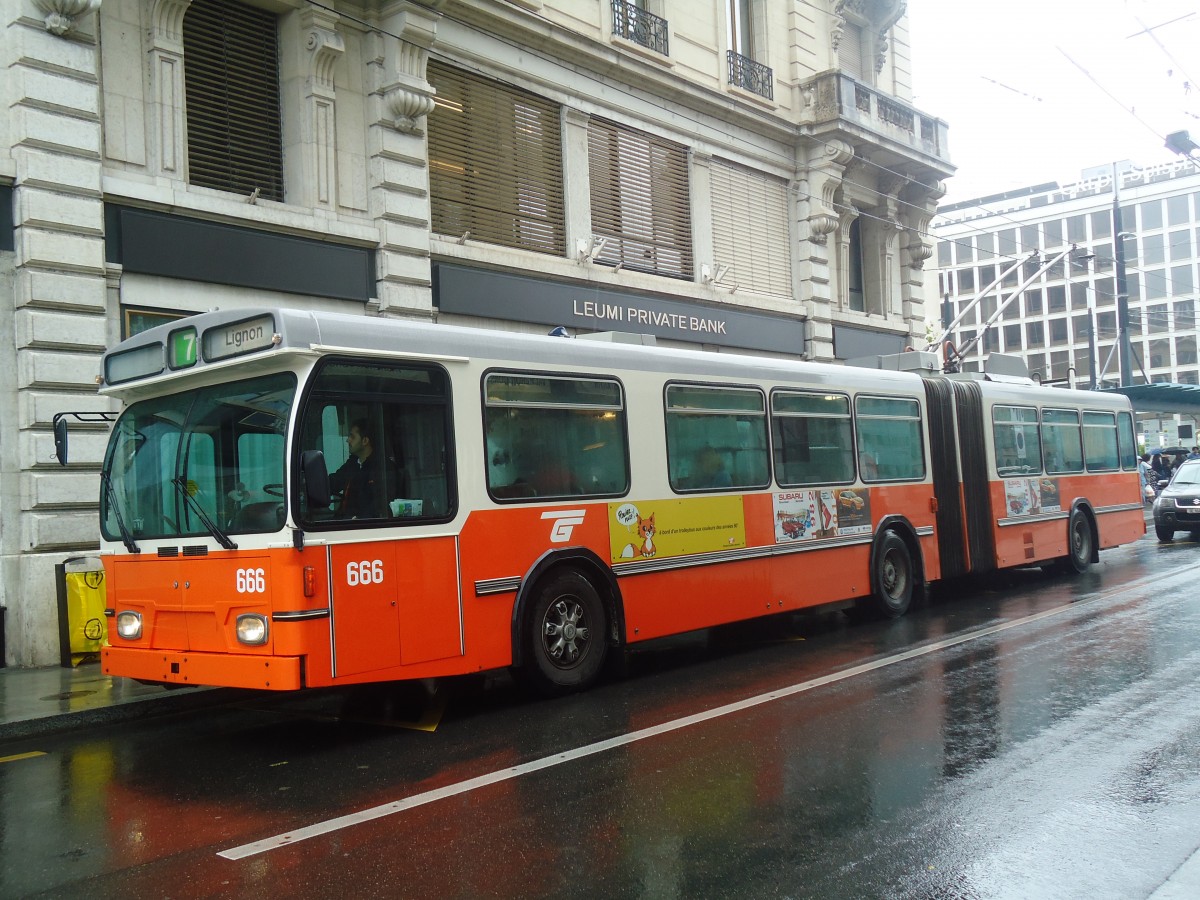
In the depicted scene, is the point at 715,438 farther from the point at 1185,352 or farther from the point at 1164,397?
the point at 1185,352

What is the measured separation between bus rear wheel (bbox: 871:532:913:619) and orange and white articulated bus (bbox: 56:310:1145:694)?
35.5 inches

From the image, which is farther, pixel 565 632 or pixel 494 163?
pixel 494 163

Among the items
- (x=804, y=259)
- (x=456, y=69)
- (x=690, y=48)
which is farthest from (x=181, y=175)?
(x=804, y=259)

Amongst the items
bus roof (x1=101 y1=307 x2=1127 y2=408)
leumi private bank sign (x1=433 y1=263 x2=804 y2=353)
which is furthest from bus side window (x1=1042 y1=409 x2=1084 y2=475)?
bus roof (x1=101 y1=307 x2=1127 y2=408)

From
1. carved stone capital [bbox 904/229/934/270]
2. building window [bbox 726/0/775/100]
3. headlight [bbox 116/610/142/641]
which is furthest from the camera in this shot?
carved stone capital [bbox 904/229/934/270]

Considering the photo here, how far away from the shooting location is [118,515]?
7.87 meters

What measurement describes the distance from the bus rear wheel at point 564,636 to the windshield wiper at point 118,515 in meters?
2.90

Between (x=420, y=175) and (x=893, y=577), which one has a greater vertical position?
(x=420, y=175)

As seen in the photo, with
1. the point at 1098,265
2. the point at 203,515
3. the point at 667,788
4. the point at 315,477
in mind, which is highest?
the point at 1098,265

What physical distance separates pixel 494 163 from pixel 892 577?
28.8 ft

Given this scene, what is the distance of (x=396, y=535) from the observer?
7316mm

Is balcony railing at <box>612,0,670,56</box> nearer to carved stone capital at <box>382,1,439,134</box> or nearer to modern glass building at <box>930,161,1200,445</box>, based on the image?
carved stone capital at <box>382,1,439,134</box>

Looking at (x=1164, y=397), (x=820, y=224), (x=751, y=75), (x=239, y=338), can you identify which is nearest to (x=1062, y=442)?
(x=820, y=224)

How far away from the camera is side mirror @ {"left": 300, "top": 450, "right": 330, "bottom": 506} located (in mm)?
6633
